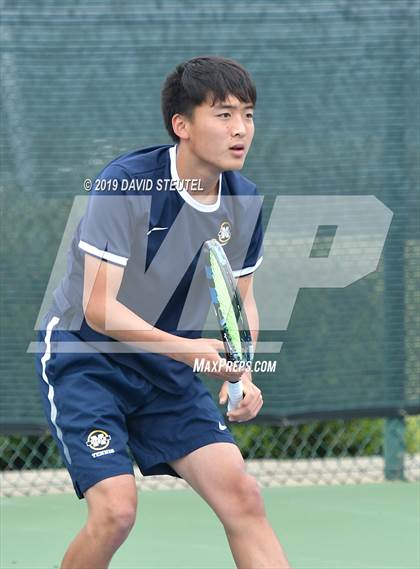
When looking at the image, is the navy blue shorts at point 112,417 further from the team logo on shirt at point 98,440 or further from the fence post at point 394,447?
the fence post at point 394,447

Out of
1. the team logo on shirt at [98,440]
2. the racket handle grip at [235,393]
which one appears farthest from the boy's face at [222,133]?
the team logo on shirt at [98,440]

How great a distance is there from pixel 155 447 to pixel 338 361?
7.93 feet

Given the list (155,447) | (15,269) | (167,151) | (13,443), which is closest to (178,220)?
(167,151)

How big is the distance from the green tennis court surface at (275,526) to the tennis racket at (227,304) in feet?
4.60

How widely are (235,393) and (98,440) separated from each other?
Answer: 38 centimetres

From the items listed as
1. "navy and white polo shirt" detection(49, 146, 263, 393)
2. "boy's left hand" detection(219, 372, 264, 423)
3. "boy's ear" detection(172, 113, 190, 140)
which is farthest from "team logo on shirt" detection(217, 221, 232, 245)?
"boy's left hand" detection(219, 372, 264, 423)

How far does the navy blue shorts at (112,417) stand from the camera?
3.48m

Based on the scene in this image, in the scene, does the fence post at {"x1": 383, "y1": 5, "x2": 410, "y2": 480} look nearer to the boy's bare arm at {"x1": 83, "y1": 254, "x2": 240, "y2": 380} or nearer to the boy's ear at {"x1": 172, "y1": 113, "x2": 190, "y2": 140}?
the boy's ear at {"x1": 172, "y1": 113, "x2": 190, "y2": 140}

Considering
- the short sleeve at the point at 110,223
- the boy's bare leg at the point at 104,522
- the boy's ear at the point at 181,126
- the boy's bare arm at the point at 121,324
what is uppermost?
the boy's ear at the point at 181,126

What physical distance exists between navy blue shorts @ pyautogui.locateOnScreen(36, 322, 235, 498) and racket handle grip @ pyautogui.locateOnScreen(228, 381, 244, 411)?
22 cm

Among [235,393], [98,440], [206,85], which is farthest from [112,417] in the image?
[206,85]

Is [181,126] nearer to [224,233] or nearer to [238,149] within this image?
→ [238,149]

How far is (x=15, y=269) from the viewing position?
5.71 m

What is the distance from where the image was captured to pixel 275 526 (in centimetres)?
526
